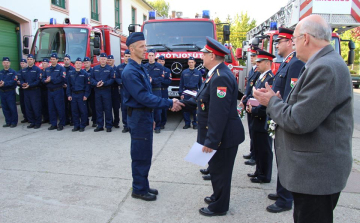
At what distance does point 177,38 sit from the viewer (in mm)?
8766

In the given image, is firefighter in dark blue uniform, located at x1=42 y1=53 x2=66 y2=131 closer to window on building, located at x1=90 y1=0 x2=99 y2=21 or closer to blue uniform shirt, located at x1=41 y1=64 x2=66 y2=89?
blue uniform shirt, located at x1=41 y1=64 x2=66 y2=89

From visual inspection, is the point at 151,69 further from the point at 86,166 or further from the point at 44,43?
the point at 44,43

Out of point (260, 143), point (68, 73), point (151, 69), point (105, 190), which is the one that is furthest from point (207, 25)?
point (105, 190)

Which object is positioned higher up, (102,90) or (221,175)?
(102,90)

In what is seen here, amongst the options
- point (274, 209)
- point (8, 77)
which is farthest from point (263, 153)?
point (8, 77)

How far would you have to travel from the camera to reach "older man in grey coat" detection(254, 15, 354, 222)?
5.61 feet

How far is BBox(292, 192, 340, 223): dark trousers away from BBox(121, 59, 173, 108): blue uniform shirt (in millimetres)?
1943

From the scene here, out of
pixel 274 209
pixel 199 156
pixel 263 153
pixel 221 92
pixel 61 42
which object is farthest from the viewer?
pixel 61 42

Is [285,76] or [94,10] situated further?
[94,10]

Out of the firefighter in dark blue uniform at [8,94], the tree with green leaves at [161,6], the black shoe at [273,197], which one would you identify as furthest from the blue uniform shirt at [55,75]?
the tree with green leaves at [161,6]

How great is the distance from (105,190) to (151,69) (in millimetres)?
4144

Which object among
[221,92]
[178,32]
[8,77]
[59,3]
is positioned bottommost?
[221,92]

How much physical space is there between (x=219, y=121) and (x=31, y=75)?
6665 millimetres

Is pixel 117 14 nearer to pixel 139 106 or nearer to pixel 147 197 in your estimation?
pixel 139 106
